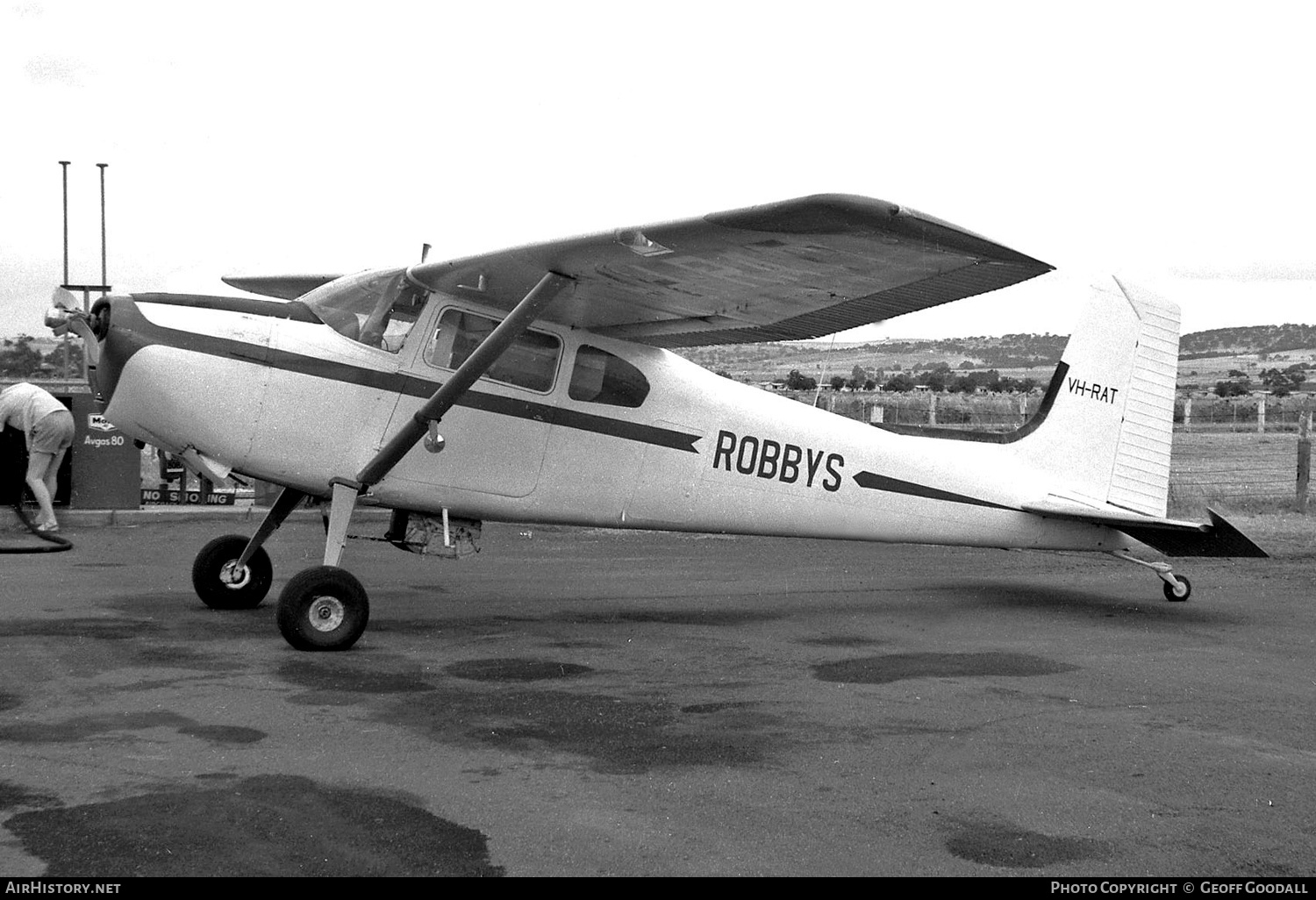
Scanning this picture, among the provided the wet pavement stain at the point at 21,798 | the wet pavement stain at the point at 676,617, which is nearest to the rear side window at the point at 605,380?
the wet pavement stain at the point at 676,617

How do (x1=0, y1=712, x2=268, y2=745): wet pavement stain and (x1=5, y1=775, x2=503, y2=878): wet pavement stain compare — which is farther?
(x1=0, y1=712, x2=268, y2=745): wet pavement stain

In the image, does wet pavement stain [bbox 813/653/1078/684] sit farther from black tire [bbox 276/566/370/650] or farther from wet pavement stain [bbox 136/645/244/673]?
wet pavement stain [bbox 136/645/244/673]

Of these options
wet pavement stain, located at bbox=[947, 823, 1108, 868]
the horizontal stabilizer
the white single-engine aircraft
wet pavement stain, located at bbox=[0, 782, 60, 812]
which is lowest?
wet pavement stain, located at bbox=[0, 782, 60, 812]

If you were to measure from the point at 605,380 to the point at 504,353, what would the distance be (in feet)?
3.35

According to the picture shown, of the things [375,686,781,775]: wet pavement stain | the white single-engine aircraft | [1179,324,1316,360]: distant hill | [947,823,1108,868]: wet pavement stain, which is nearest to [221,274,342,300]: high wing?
the white single-engine aircraft

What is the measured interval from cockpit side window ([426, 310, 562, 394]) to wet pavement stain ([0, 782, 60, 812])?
447 cm

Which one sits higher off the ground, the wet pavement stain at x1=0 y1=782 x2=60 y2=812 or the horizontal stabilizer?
the horizontal stabilizer

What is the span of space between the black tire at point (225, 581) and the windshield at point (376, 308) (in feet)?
Result: 6.74

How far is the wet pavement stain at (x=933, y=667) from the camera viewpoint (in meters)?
7.45

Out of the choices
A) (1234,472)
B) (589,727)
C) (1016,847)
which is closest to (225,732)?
(589,727)

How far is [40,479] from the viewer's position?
13.7m

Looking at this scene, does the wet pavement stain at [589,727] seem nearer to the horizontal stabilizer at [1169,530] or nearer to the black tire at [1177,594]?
the horizontal stabilizer at [1169,530]

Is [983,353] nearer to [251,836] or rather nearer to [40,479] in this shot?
[40,479]

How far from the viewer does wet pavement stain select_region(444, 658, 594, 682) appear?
714cm
